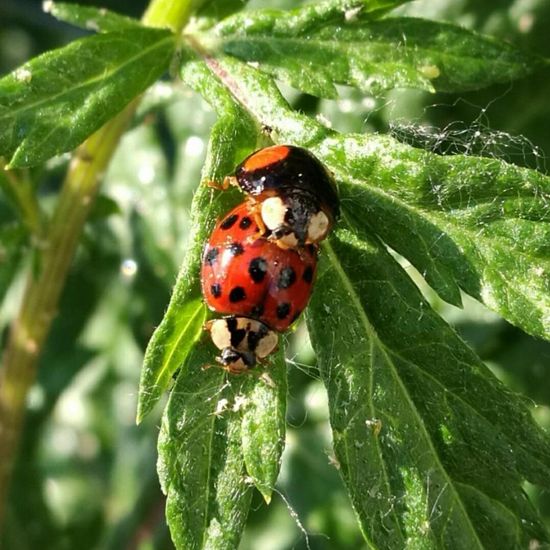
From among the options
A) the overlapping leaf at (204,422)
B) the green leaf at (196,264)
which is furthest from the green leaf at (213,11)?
the overlapping leaf at (204,422)

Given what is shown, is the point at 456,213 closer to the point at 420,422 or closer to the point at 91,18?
the point at 420,422

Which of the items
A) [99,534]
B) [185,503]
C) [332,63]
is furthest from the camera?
[99,534]

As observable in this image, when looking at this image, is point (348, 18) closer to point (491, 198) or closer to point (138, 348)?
point (491, 198)

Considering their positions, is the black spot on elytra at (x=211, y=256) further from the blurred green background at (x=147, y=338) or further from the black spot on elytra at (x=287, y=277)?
the blurred green background at (x=147, y=338)

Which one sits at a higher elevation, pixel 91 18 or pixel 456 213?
pixel 91 18

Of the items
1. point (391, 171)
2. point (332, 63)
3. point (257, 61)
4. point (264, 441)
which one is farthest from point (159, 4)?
point (264, 441)

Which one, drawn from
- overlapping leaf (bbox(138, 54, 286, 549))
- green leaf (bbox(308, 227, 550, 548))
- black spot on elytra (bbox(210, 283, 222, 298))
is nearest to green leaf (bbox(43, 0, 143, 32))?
overlapping leaf (bbox(138, 54, 286, 549))

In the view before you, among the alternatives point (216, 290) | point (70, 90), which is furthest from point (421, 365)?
point (70, 90)
